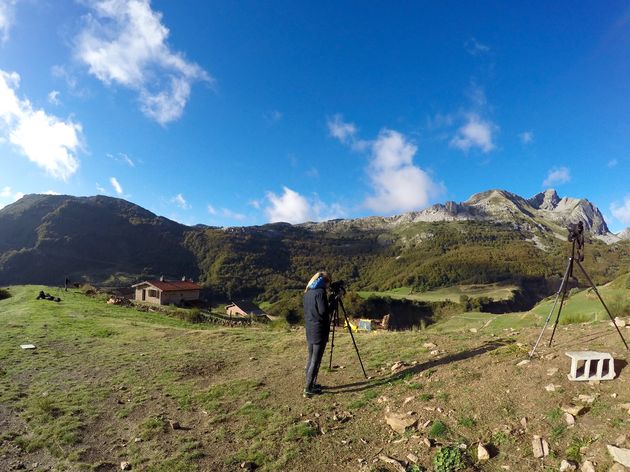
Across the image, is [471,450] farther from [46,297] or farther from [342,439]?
[46,297]

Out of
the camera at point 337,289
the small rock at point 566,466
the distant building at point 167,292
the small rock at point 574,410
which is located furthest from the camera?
the distant building at point 167,292

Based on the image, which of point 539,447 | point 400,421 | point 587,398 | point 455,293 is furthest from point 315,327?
point 455,293

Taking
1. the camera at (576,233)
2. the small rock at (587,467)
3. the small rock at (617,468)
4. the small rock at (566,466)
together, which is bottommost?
the small rock at (566,466)

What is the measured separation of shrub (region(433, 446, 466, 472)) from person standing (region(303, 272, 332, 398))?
3.69m

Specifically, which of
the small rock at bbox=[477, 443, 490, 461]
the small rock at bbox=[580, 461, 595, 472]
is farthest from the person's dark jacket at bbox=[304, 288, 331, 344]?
the small rock at bbox=[580, 461, 595, 472]

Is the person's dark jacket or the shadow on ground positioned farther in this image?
the shadow on ground

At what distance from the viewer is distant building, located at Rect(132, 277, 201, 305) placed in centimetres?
6134

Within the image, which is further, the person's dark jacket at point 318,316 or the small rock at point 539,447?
the person's dark jacket at point 318,316

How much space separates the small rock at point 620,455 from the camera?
4995mm

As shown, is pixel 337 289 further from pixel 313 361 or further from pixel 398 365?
pixel 398 365

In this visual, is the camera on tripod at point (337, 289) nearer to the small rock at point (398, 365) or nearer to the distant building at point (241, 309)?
the small rock at point (398, 365)

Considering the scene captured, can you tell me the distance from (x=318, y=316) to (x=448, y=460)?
4200 millimetres

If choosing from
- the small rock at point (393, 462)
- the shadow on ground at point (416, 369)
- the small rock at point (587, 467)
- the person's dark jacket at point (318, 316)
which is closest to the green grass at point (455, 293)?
the shadow on ground at point (416, 369)

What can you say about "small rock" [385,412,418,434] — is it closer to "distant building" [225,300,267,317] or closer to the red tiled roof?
the red tiled roof
